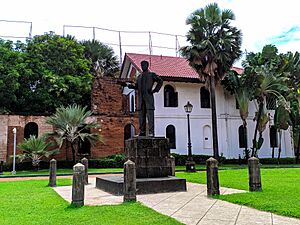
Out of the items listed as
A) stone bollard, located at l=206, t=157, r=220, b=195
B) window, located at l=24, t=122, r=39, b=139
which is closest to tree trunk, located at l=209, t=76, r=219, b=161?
window, located at l=24, t=122, r=39, b=139

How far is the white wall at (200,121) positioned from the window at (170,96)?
12.3 inches

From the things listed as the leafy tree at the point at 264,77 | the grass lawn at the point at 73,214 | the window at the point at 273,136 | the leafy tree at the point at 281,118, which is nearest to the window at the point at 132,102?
the leafy tree at the point at 264,77

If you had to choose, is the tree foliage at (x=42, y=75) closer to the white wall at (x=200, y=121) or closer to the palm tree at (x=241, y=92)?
the white wall at (x=200, y=121)

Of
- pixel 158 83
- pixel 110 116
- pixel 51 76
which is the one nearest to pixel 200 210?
pixel 158 83

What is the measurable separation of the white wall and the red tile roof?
3.06 feet

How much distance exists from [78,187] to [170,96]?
66.0 ft

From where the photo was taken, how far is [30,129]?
957 inches

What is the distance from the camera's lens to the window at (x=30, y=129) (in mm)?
24008

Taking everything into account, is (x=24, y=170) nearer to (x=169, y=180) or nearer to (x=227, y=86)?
(x=169, y=180)

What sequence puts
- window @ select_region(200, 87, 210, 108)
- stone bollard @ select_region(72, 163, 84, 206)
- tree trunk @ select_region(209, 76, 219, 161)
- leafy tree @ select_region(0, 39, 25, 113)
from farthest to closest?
window @ select_region(200, 87, 210, 108) → leafy tree @ select_region(0, 39, 25, 113) → tree trunk @ select_region(209, 76, 219, 161) → stone bollard @ select_region(72, 163, 84, 206)

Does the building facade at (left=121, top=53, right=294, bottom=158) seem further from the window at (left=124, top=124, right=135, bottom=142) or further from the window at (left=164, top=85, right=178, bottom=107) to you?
the window at (left=124, top=124, right=135, bottom=142)

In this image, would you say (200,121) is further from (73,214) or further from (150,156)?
(73,214)

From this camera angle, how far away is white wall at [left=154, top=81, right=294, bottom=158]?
84.6 ft

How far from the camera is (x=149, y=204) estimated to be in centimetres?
710
